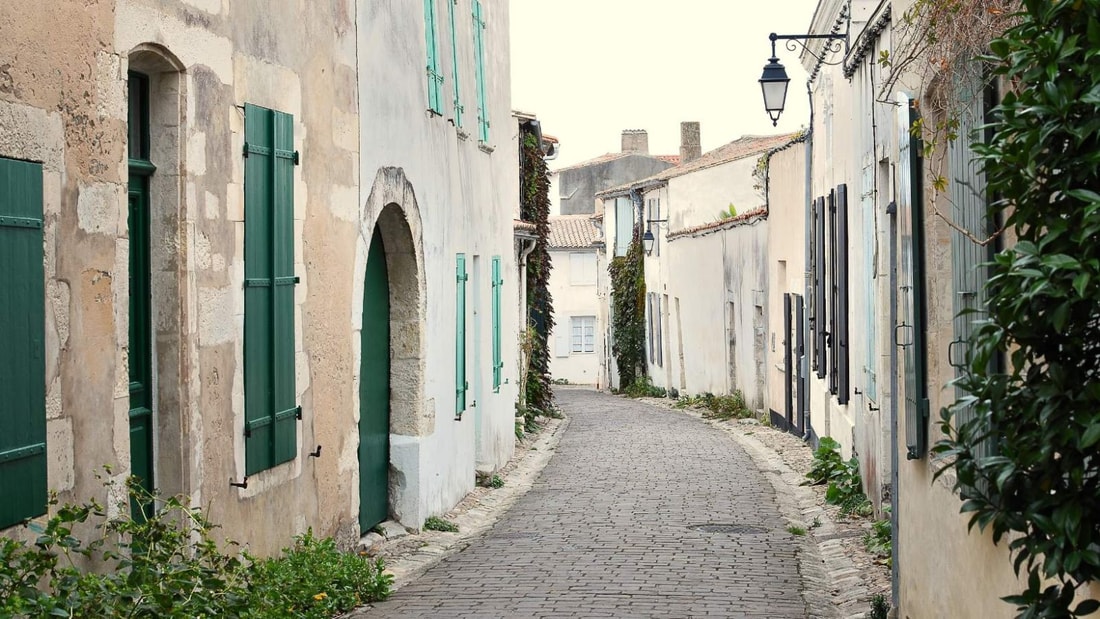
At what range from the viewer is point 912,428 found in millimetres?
6457

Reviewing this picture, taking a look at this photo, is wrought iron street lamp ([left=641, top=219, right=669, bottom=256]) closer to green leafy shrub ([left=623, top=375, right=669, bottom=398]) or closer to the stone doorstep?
green leafy shrub ([left=623, top=375, right=669, bottom=398])

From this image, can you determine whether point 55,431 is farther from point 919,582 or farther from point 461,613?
point 919,582

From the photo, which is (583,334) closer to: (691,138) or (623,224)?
(691,138)

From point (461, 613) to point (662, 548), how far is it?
8.75ft

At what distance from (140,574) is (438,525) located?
5.95 m

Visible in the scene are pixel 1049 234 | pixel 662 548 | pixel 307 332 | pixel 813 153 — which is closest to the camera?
pixel 1049 234

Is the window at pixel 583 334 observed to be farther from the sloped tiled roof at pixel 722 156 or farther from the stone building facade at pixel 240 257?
the stone building facade at pixel 240 257

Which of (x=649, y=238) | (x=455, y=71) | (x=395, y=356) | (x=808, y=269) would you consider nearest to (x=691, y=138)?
(x=649, y=238)

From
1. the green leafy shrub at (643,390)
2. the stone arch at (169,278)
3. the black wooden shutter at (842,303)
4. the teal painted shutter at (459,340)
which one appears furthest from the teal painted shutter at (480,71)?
the green leafy shrub at (643,390)

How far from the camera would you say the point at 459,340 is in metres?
12.9

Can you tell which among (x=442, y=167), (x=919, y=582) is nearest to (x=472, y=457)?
(x=442, y=167)

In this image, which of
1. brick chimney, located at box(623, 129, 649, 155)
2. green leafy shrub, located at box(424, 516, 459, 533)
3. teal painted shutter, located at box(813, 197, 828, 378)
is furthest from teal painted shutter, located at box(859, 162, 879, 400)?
brick chimney, located at box(623, 129, 649, 155)

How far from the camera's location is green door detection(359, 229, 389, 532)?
10125 mm

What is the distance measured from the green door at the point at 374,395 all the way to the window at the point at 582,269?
3773 centimetres
